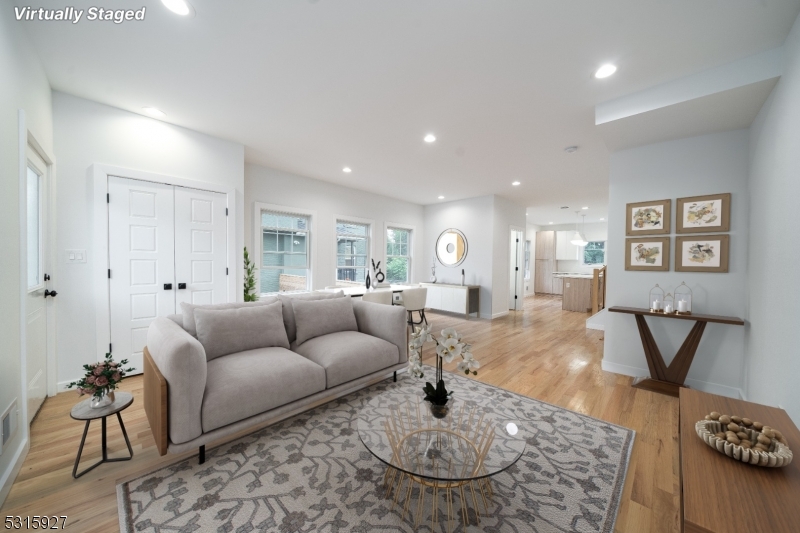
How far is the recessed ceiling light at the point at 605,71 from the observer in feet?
7.31

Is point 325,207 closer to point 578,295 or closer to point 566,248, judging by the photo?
point 578,295

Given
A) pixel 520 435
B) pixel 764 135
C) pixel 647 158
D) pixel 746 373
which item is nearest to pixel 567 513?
pixel 520 435

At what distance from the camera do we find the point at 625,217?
3.41 metres

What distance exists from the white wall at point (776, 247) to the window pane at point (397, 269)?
5.57 meters

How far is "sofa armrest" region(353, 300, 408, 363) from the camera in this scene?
9.78ft

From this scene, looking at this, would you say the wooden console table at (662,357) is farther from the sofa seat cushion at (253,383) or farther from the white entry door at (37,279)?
the white entry door at (37,279)

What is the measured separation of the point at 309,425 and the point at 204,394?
2.49 feet

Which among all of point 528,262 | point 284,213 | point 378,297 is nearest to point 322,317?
point 378,297

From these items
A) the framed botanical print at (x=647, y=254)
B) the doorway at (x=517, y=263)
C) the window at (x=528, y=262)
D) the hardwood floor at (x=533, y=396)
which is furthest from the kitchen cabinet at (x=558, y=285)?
the framed botanical print at (x=647, y=254)

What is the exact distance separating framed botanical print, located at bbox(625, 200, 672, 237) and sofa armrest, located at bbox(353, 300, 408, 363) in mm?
2671

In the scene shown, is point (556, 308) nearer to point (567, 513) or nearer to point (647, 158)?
point (647, 158)

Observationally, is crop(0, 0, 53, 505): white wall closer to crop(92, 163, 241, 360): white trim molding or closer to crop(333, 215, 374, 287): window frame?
crop(92, 163, 241, 360): white trim molding

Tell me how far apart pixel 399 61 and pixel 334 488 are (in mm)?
2756

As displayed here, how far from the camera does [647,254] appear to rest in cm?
327
